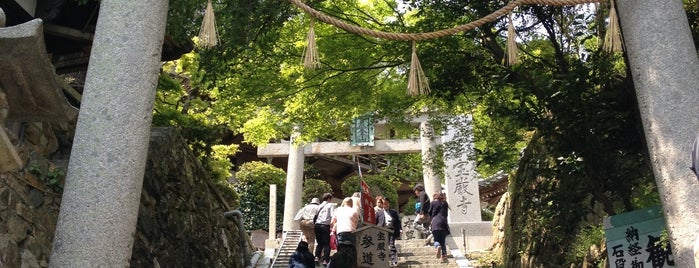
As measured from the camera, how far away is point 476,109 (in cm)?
940

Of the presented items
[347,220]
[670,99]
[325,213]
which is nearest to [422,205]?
[325,213]

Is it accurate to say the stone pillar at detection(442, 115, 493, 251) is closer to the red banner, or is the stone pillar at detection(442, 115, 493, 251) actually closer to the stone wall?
the red banner

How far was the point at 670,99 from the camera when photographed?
146 inches

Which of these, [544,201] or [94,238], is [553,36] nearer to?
[544,201]

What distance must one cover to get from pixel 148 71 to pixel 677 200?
3428 mm

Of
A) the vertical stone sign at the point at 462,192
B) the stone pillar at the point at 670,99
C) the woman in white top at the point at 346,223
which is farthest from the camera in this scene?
the vertical stone sign at the point at 462,192

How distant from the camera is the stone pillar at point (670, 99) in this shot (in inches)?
140

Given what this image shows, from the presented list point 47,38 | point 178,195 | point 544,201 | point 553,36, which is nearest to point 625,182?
point 544,201

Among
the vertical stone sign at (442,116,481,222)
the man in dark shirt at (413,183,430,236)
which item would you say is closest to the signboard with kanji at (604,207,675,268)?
the man in dark shirt at (413,183,430,236)

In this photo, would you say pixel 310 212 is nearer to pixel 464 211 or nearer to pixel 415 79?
pixel 464 211

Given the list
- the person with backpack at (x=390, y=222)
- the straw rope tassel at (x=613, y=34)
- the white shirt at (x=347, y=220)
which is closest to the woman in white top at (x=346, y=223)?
the white shirt at (x=347, y=220)

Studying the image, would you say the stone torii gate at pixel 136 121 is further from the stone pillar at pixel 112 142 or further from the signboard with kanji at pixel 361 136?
the signboard with kanji at pixel 361 136

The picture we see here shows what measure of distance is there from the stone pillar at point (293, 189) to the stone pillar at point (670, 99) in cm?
1398

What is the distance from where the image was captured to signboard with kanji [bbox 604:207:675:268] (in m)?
4.73
